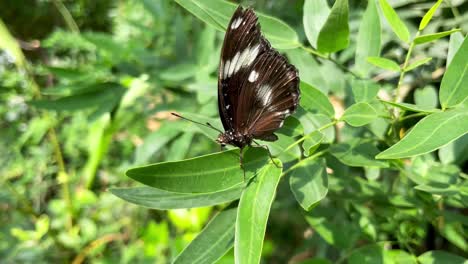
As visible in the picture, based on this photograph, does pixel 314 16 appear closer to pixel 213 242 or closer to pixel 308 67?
pixel 308 67

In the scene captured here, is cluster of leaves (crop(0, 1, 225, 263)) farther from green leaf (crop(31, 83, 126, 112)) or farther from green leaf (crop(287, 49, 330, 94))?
green leaf (crop(287, 49, 330, 94))

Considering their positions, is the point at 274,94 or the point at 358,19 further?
the point at 358,19

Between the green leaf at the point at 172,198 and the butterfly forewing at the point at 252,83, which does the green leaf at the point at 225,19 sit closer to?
the butterfly forewing at the point at 252,83

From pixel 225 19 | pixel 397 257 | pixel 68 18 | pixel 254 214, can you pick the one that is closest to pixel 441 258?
pixel 397 257

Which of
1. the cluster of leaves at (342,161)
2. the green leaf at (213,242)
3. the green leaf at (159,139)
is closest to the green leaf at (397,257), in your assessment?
the cluster of leaves at (342,161)

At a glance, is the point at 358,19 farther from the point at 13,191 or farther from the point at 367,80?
the point at 13,191

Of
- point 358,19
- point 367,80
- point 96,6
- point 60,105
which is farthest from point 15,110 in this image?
point 367,80
